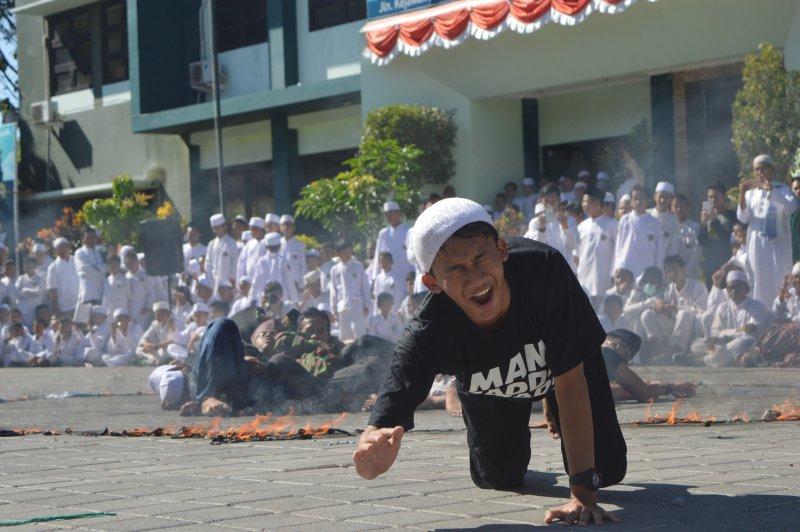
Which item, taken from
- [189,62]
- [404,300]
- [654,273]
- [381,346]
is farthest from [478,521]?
[189,62]

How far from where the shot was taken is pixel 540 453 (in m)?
6.38

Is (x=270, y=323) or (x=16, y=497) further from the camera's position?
(x=270, y=323)

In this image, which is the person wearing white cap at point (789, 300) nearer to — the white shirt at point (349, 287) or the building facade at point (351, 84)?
the building facade at point (351, 84)

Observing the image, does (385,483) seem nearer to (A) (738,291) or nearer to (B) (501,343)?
(B) (501,343)

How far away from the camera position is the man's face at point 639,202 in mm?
13906

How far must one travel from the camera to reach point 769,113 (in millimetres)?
13328

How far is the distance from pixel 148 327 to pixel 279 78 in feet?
22.5

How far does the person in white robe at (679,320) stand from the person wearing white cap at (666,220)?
0.63m

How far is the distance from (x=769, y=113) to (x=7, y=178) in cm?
1401

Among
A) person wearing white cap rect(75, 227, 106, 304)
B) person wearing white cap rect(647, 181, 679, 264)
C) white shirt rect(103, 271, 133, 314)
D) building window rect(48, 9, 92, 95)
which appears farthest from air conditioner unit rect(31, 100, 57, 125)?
person wearing white cap rect(647, 181, 679, 264)

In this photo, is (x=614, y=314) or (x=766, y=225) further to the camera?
(x=614, y=314)

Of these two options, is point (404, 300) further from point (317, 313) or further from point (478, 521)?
point (478, 521)

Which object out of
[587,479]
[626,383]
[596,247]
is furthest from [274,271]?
[587,479]

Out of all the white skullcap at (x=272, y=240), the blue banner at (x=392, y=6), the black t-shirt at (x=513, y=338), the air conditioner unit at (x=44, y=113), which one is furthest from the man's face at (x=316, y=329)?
the air conditioner unit at (x=44, y=113)
